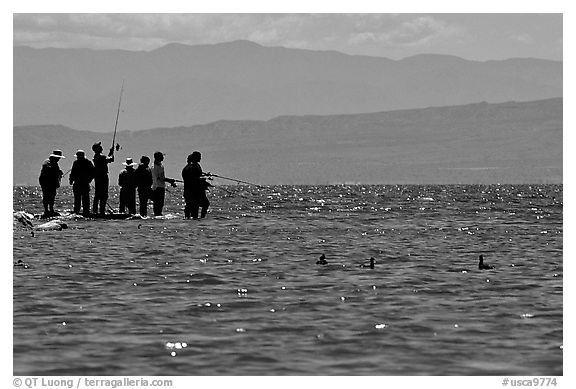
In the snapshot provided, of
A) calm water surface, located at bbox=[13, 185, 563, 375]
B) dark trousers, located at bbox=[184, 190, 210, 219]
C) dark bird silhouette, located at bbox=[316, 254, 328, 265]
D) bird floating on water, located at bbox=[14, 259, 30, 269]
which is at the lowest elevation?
calm water surface, located at bbox=[13, 185, 563, 375]

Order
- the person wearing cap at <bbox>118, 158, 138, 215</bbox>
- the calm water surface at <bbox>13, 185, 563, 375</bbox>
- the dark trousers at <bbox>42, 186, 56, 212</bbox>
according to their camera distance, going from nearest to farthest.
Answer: the calm water surface at <bbox>13, 185, 563, 375</bbox>, the dark trousers at <bbox>42, 186, 56, 212</bbox>, the person wearing cap at <bbox>118, 158, 138, 215</bbox>

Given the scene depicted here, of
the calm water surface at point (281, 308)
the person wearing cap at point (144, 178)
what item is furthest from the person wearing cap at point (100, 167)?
the calm water surface at point (281, 308)

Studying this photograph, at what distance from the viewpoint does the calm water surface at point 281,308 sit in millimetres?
13711

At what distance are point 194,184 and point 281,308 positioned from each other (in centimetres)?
2229

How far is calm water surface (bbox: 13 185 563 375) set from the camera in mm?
13711

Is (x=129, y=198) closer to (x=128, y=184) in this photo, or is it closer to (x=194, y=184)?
(x=128, y=184)

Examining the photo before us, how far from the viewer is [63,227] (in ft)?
118

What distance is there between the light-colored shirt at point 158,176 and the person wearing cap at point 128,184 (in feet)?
2.14

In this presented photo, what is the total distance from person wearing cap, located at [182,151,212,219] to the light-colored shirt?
741 mm

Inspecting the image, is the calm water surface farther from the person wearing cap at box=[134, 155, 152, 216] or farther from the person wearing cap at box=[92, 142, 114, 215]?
the person wearing cap at box=[134, 155, 152, 216]

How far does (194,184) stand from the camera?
39812mm

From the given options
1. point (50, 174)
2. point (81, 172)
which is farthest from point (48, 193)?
point (81, 172)

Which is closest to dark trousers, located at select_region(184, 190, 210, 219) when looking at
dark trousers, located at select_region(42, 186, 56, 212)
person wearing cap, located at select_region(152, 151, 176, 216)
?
person wearing cap, located at select_region(152, 151, 176, 216)

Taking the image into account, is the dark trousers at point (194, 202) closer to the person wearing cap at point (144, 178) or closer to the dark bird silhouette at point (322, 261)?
the person wearing cap at point (144, 178)
